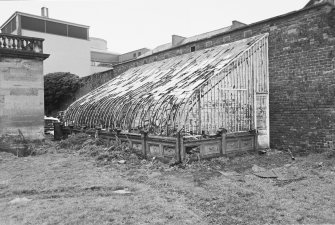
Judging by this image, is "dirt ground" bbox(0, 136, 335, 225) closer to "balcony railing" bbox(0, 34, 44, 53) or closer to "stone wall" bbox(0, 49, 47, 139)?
"stone wall" bbox(0, 49, 47, 139)

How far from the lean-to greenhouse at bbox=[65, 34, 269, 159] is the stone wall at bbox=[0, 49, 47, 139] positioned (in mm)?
2811

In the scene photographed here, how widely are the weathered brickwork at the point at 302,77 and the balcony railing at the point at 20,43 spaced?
8914 mm

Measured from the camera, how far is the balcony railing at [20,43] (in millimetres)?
11875

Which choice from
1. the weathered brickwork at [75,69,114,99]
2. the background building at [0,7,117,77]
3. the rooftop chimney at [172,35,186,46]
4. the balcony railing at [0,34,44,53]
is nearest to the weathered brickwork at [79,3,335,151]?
the balcony railing at [0,34,44,53]

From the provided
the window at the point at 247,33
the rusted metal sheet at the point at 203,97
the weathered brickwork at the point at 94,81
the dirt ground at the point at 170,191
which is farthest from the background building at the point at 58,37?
the window at the point at 247,33

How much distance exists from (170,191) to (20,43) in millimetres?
9861

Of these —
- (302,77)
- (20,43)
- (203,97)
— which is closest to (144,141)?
(203,97)

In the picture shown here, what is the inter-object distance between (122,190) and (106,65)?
38.0 meters

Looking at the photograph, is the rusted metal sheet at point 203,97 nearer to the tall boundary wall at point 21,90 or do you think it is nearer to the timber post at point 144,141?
the timber post at point 144,141

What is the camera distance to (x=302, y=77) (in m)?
9.59

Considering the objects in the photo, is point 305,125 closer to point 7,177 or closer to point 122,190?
point 122,190

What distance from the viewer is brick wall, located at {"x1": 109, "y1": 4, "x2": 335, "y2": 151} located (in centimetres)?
888

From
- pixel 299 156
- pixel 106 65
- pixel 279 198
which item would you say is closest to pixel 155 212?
pixel 279 198

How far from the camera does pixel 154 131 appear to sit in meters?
9.41
